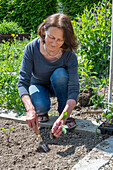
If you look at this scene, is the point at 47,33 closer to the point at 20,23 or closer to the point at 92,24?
the point at 92,24

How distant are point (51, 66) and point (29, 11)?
6.18 meters

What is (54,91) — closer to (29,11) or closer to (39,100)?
(39,100)

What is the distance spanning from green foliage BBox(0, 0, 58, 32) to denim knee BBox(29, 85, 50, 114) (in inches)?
220

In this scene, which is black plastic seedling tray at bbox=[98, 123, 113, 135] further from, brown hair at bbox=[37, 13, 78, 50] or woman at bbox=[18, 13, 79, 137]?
brown hair at bbox=[37, 13, 78, 50]

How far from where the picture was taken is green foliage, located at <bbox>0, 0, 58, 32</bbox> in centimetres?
779

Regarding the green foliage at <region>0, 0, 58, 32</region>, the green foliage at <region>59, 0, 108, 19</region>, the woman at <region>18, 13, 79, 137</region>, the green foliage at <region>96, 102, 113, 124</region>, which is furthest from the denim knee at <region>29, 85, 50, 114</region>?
the green foliage at <region>0, 0, 58, 32</region>

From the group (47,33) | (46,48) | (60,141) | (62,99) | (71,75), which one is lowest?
(60,141)

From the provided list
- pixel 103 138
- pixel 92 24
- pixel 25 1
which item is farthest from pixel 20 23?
pixel 103 138

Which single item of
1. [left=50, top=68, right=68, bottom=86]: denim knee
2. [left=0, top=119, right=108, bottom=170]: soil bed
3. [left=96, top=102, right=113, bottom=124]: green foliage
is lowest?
[left=0, top=119, right=108, bottom=170]: soil bed

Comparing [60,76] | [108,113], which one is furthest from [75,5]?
[108,113]

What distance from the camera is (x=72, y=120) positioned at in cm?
223

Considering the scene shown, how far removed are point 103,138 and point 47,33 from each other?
1.00 meters

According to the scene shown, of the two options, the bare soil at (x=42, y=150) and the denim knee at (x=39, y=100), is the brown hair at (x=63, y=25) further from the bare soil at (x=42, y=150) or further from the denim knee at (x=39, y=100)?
the bare soil at (x=42, y=150)

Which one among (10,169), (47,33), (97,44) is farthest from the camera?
(97,44)
